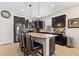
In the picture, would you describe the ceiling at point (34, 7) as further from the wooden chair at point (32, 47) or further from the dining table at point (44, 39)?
the wooden chair at point (32, 47)

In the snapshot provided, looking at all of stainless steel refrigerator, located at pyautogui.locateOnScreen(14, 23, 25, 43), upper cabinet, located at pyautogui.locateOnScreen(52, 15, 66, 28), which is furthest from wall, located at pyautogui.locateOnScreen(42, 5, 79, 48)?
stainless steel refrigerator, located at pyautogui.locateOnScreen(14, 23, 25, 43)

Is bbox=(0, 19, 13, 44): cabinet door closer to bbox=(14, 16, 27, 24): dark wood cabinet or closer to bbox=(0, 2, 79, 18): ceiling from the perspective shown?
bbox=(14, 16, 27, 24): dark wood cabinet

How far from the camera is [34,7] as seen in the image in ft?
7.34

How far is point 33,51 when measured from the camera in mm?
2275

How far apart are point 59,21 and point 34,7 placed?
2.37 ft

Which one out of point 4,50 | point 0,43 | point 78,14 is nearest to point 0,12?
point 0,43

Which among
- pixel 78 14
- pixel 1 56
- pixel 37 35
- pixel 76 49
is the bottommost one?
pixel 1 56

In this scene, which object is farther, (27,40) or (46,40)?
(27,40)

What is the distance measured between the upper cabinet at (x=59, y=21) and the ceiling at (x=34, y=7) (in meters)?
0.19

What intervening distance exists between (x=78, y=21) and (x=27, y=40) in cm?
137

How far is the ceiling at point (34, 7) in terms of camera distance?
2092 mm

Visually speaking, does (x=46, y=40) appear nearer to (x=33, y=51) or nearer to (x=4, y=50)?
(x=33, y=51)

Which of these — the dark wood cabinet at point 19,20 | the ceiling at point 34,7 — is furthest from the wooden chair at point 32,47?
the ceiling at point 34,7

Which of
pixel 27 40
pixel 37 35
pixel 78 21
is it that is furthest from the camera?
pixel 27 40
